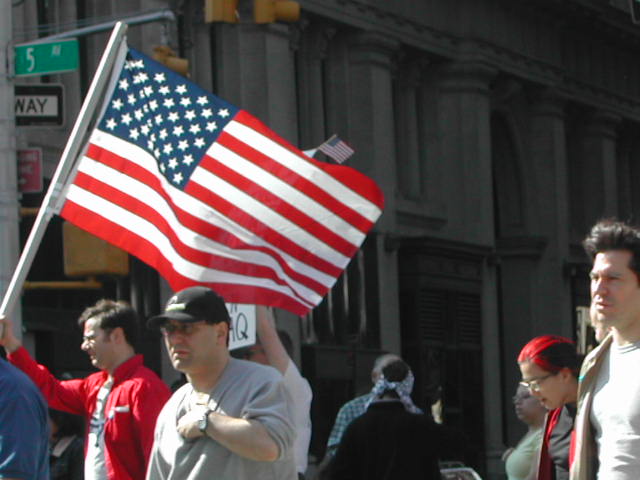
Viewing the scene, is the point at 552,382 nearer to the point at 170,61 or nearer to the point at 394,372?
the point at 394,372

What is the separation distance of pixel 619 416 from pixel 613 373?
177 millimetres

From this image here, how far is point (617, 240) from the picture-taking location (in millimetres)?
6062

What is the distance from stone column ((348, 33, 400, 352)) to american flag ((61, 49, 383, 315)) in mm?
19973

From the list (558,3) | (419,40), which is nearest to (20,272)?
(419,40)

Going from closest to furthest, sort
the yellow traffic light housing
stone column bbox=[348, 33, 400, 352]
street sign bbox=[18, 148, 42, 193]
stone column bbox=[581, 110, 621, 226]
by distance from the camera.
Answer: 1. street sign bbox=[18, 148, 42, 193]
2. the yellow traffic light housing
3. stone column bbox=[348, 33, 400, 352]
4. stone column bbox=[581, 110, 621, 226]

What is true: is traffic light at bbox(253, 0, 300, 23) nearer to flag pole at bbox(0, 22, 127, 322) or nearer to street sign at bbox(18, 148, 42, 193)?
street sign at bbox(18, 148, 42, 193)

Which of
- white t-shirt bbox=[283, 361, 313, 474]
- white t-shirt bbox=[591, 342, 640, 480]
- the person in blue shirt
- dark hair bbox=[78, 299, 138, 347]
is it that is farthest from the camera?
white t-shirt bbox=[283, 361, 313, 474]

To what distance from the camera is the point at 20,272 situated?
791 cm

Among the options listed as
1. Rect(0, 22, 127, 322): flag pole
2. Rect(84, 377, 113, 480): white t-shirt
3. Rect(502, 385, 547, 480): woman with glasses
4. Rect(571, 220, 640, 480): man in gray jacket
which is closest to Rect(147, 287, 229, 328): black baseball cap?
Rect(571, 220, 640, 480): man in gray jacket

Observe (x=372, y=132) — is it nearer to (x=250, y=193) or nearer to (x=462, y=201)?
(x=462, y=201)

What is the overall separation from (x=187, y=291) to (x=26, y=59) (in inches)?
265

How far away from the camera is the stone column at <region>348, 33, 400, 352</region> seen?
102ft

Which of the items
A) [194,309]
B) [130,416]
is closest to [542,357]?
[194,309]

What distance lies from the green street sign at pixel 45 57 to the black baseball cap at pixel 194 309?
6.58 meters
